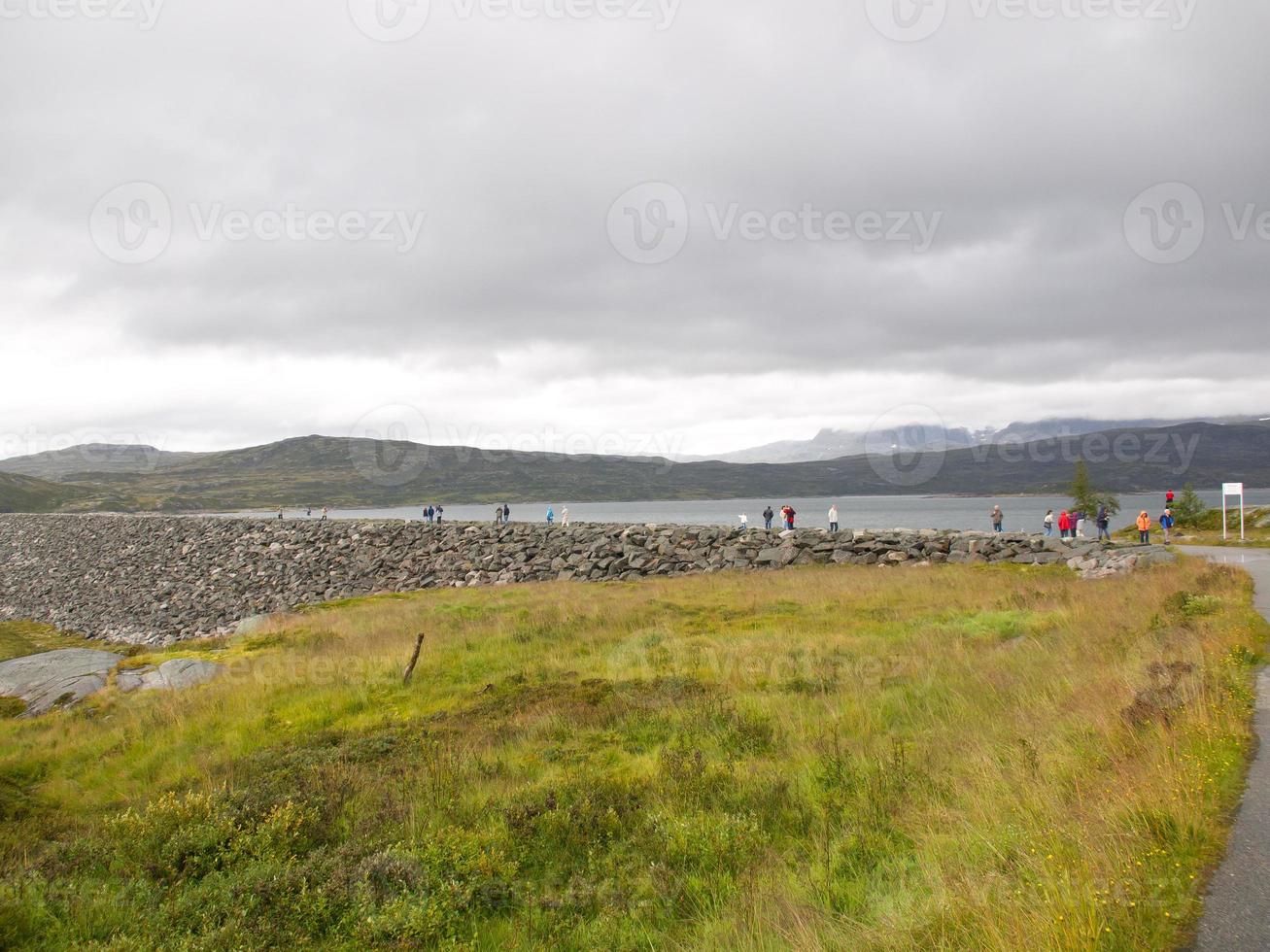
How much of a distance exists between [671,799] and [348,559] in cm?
4746

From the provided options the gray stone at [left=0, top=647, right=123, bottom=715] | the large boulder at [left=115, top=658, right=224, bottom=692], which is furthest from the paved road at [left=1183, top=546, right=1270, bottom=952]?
the gray stone at [left=0, top=647, right=123, bottom=715]

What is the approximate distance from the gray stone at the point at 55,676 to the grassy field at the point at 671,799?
1797mm

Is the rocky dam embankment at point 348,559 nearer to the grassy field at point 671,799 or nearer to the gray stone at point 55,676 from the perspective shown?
the grassy field at point 671,799

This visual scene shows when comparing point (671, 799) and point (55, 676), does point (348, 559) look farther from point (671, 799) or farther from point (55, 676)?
point (671, 799)

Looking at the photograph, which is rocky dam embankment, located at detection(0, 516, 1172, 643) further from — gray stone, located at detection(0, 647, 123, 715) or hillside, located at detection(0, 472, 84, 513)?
A: hillside, located at detection(0, 472, 84, 513)

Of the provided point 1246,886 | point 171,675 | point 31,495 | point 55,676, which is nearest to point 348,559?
point 55,676

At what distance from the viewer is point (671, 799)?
25.1 feet

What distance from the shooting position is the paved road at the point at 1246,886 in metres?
3.75

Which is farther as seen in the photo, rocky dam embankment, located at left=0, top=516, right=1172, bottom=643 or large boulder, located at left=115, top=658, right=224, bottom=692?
rocky dam embankment, located at left=0, top=516, right=1172, bottom=643

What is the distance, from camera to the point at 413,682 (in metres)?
14.6

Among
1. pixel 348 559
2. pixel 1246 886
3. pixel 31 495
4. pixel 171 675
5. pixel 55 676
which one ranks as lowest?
pixel 348 559

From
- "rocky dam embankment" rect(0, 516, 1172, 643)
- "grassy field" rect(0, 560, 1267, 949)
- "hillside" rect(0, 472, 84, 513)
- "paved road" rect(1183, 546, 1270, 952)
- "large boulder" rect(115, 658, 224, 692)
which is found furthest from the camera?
"hillside" rect(0, 472, 84, 513)

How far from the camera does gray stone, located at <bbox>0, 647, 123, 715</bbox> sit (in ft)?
50.9

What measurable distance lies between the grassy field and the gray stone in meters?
1.80
